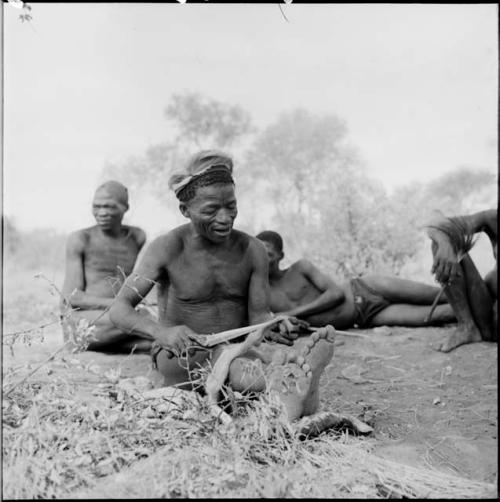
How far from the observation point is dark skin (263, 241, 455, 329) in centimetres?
591

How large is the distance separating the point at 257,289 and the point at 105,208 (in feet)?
8.11

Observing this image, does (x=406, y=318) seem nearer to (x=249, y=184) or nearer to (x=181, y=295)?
(x=181, y=295)

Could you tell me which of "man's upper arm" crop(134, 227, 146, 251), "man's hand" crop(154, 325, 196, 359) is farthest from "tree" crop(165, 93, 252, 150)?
"man's hand" crop(154, 325, 196, 359)

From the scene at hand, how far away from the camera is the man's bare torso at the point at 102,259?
5.73m

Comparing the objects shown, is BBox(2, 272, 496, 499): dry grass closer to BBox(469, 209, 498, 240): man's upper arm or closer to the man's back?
BBox(469, 209, 498, 240): man's upper arm

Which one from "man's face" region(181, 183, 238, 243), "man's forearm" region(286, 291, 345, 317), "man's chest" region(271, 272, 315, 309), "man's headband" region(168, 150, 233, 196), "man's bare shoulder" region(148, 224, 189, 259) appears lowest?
"man's forearm" region(286, 291, 345, 317)

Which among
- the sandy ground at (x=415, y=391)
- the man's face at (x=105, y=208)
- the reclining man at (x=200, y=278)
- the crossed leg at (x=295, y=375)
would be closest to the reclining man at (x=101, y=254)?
the man's face at (x=105, y=208)

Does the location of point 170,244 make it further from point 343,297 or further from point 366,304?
point 366,304

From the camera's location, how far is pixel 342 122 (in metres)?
14.9

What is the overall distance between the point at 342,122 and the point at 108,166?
530cm

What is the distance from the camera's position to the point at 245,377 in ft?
10.3

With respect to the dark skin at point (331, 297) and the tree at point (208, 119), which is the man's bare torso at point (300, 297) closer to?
the dark skin at point (331, 297)

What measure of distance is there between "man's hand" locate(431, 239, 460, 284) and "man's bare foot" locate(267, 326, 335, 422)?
2.02 meters

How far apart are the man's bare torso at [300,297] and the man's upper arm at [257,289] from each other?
223 cm
